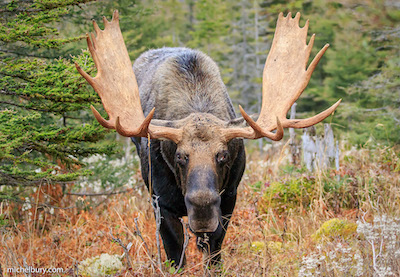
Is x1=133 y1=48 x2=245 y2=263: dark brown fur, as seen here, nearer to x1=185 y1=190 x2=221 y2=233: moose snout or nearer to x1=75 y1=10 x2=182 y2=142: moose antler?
x1=185 y1=190 x2=221 y2=233: moose snout

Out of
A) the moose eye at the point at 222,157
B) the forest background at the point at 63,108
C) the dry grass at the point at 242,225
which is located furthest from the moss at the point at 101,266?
the moose eye at the point at 222,157

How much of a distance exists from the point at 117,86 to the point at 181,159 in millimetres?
997

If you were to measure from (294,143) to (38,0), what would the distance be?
4926 millimetres

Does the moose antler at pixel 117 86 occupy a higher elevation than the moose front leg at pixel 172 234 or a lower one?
higher

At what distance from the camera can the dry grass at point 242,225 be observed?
5.02 m

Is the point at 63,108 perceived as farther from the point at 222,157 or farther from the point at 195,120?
the point at 222,157

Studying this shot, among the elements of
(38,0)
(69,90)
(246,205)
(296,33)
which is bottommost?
(246,205)

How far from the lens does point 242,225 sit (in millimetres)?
6062

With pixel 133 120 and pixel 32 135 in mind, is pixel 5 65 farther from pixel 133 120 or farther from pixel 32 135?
pixel 133 120

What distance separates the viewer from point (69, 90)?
504 cm

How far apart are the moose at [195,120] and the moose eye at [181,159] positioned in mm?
10

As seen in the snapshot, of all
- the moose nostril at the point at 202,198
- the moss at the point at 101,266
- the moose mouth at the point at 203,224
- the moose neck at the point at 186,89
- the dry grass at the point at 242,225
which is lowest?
the dry grass at the point at 242,225

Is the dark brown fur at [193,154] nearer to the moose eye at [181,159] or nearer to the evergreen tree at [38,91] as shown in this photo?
the moose eye at [181,159]

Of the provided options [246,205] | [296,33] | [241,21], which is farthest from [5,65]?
[241,21]
